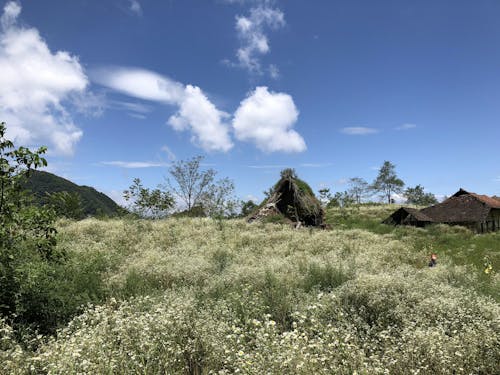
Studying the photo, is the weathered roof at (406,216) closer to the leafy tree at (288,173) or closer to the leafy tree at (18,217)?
the leafy tree at (288,173)

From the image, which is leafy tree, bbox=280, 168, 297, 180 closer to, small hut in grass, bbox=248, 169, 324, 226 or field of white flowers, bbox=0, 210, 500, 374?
small hut in grass, bbox=248, 169, 324, 226

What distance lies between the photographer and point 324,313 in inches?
238

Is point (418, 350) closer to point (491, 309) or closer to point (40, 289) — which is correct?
point (491, 309)

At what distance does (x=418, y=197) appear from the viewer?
75.8 m


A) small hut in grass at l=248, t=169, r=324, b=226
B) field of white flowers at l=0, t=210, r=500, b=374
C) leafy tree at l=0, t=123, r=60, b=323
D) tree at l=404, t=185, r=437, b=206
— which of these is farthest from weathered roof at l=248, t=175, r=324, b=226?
tree at l=404, t=185, r=437, b=206

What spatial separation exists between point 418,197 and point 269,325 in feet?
262

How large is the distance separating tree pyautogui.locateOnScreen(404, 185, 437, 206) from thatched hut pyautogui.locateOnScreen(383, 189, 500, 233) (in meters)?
39.8

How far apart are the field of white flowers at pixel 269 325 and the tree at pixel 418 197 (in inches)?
2668

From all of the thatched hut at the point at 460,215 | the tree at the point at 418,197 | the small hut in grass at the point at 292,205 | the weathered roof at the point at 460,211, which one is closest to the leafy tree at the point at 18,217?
the small hut in grass at the point at 292,205

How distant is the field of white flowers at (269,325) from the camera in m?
4.19

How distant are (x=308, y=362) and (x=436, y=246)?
1946 centimetres

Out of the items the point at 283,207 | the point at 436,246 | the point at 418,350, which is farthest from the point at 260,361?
the point at 283,207

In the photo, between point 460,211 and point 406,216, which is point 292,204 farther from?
point 460,211

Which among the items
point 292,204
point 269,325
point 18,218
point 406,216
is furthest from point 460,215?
point 18,218
